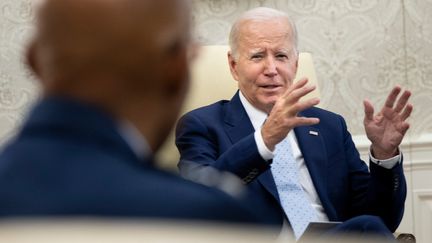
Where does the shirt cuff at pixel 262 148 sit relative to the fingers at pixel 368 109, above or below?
below

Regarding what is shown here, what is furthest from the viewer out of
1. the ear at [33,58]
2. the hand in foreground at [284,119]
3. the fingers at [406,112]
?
the fingers at [406,112]

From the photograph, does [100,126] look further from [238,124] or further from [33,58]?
[238,124]

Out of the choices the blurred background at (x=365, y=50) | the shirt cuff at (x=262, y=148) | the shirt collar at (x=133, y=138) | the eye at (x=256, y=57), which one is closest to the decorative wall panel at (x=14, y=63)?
the blurred background at (x=365, y=50)

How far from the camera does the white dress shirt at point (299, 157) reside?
2520 millimetres

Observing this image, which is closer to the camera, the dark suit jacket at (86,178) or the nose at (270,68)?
the dark suit jacket at (86,178)

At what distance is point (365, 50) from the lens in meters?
3.89

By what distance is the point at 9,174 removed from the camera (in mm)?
675

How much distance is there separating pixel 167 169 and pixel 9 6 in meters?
3.47

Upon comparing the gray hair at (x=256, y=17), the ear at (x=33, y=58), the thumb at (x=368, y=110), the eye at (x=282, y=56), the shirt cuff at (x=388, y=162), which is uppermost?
the ear at (x=33, y=58)

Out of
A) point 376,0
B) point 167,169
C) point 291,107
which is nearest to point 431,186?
point 376,0

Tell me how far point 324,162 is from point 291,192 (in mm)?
175

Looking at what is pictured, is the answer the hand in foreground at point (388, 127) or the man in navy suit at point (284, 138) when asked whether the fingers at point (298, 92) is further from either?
the hand in foreground at point (388, 127)

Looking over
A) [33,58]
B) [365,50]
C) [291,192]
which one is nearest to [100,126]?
[33,58]

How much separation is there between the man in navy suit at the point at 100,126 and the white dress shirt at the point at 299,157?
1.79 meters
